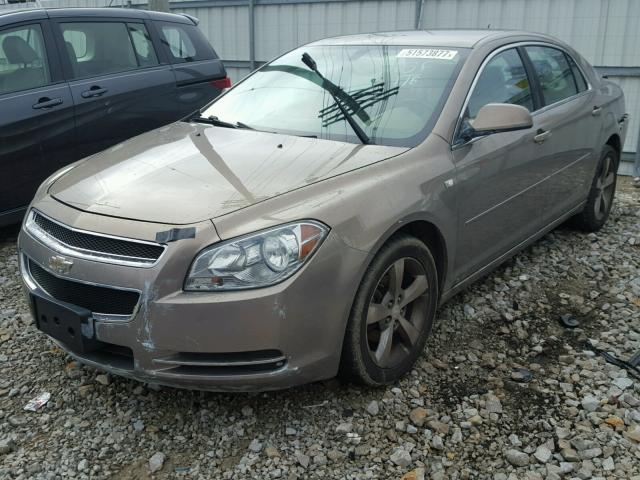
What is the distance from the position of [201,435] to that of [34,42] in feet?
11.8

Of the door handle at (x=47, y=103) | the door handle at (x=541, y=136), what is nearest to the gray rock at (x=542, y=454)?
the door handle at (x=541, y=136)

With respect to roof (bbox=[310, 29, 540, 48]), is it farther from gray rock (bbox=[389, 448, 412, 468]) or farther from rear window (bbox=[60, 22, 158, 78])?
gray rock (bbox=[389, 448, 412, 468])

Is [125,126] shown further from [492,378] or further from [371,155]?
[492,378]

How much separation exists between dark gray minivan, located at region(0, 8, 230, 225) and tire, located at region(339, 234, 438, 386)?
3156mm

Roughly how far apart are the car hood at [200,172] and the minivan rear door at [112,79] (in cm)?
181

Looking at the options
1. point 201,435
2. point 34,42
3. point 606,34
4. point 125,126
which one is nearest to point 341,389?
point 201,435

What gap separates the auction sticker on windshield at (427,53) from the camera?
11.8ft

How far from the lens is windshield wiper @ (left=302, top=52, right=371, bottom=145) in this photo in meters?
3.23

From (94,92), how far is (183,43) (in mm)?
1245

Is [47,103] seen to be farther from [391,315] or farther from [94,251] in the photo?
[391,315]

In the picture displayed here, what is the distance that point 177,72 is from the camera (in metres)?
5.86

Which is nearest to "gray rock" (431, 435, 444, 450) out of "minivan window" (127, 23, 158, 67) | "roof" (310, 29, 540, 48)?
"roof" (310, 29, 540, 48)

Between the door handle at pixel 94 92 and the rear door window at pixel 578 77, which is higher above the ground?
the rear door window at pixel 578 77

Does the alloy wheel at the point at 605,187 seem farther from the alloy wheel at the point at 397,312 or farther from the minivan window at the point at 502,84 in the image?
the alloy wheel at the point at 397,312
